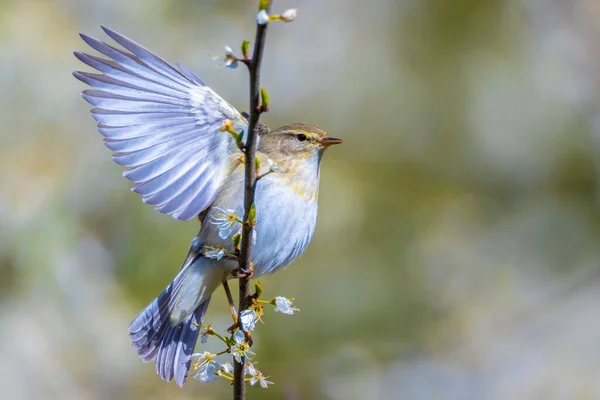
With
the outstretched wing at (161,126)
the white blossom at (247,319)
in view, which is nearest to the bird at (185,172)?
the outstretched wing at (161,126)

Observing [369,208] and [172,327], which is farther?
[369,208]

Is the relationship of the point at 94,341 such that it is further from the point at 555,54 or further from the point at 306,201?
the point at 555,54

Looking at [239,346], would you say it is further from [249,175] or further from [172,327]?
[172,327]

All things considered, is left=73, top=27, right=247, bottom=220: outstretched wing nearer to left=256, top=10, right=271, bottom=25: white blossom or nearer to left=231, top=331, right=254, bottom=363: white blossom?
left=231, top=331, right=254, bottom=363: white blossom

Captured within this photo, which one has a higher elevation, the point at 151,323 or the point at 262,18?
the point at 262,18

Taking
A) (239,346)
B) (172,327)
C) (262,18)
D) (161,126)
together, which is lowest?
(172,327)

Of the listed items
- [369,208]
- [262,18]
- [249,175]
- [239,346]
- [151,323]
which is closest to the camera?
[262,18]

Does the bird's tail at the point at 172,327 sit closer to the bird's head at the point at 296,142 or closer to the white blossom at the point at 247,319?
the bird's head at the point at 296,142

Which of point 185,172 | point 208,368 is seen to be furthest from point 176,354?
point 208,368

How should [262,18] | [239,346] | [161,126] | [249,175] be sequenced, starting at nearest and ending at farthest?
[262,18]
[249,175]
[239,346]
[161,126]
